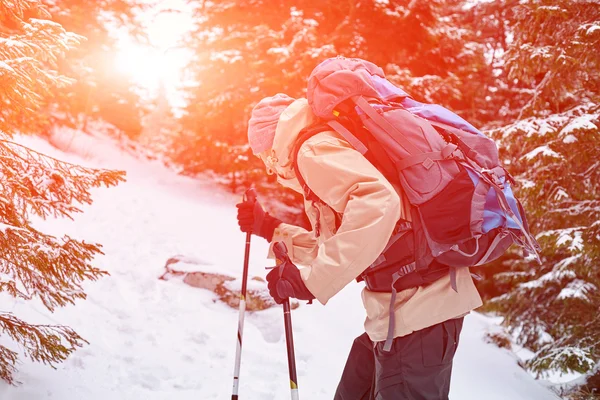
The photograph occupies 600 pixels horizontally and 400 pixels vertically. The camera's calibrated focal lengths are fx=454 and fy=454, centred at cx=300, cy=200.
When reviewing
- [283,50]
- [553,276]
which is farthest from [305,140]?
[283,50]

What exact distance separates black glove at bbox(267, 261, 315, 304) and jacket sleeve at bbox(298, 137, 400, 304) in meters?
0.07

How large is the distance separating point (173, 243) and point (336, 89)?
6.86m

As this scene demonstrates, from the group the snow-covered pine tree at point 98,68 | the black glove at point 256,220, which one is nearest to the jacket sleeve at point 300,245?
the black glove at point 256,220

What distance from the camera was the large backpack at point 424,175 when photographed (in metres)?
2.16

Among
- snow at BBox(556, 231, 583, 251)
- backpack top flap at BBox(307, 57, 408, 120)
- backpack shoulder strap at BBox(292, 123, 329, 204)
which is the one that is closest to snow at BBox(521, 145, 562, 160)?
snow at BBox(556, 231, 583, 251)

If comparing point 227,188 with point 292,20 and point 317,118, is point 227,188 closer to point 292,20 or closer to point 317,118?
point 292,20

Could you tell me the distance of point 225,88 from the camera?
12133mm

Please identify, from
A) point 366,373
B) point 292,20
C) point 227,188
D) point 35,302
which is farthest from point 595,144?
point 227,188

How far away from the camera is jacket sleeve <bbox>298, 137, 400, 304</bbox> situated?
2.09 m

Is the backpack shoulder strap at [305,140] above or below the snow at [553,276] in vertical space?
below

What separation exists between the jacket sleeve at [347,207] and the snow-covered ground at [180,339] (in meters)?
2.69

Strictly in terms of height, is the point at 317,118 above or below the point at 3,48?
below

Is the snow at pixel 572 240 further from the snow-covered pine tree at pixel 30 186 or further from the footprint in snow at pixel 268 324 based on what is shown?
the snow-covered pine tree at pixel 30 186

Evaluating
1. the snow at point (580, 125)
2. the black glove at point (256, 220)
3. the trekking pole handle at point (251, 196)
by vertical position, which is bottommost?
the black glove at point (256, 220)
